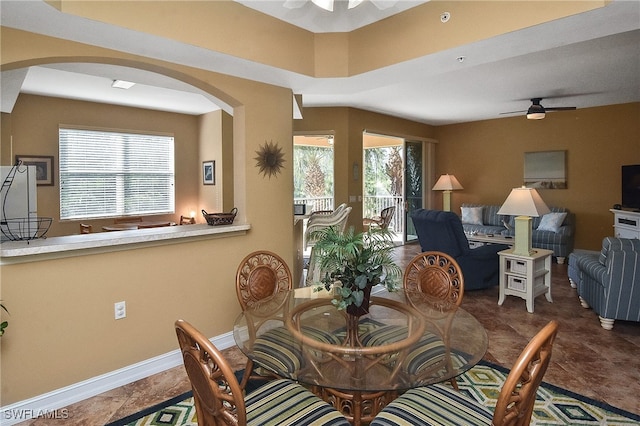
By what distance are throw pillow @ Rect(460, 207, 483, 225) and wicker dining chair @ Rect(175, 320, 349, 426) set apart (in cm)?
664

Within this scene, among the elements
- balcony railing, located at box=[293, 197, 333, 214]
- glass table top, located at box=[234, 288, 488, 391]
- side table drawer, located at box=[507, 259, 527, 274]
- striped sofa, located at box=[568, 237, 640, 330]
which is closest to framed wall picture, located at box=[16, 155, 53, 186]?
balcony railing, located at box=[293, 197, 333, 214]

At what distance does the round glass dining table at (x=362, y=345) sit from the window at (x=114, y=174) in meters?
5.07

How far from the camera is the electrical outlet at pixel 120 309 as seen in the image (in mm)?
2609

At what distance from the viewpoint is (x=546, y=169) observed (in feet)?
23.4

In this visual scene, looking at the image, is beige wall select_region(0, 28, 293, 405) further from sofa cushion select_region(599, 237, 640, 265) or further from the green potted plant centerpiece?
sofa cushion select_region(599, 237, 640, 265)

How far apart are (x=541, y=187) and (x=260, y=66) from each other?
640cm

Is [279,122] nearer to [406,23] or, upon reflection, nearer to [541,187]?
[406,23]

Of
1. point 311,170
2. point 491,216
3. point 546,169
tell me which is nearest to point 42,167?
point 311,170

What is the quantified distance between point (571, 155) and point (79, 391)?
310 inches

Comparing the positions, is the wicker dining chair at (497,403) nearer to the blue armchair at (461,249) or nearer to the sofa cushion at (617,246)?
the sofa cushion at (617,246)

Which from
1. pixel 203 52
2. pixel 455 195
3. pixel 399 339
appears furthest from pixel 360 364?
pixel 455 195

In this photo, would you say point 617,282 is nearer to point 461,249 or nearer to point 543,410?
point 461,249

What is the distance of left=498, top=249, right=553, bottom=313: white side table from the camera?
3.95 meters

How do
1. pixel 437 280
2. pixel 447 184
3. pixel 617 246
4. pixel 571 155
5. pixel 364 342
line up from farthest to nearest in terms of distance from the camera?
pixel 447 184 → pixel 571 155 → pixel 617 246 → pixel 437 280 → pixel 364 342
